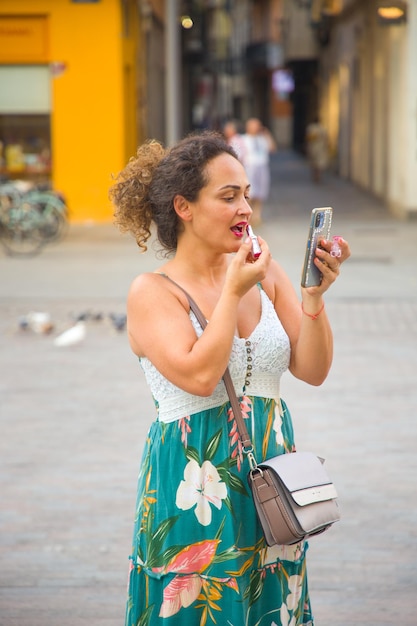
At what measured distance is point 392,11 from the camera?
2000 cm

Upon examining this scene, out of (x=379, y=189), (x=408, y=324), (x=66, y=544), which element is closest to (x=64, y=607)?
(x=66, y=544)

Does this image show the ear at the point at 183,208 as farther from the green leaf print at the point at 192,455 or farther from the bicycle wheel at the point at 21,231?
the bicycle wheel at the point at 21,231

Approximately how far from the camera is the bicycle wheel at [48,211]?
16875 mm

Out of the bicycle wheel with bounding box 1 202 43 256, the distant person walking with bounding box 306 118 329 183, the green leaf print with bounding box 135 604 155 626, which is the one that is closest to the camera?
the green leaf print with bounding box 135 604 155 626

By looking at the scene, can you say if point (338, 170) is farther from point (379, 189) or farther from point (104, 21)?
point (104, 21)

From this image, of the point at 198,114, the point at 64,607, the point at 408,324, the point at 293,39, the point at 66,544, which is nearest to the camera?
the point at 64,607

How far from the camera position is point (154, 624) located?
9.61 feet

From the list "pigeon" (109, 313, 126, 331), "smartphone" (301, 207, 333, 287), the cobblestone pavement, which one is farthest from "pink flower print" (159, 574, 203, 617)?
"pigeon" (109, 313, 126, 331)

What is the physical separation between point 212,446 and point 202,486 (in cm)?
10

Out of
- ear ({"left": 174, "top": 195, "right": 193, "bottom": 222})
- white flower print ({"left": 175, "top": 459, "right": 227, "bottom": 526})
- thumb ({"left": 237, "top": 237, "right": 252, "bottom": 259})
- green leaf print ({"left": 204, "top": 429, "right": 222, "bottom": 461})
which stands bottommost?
white flower print ({"left": 175, "top": 459, "right": 227, "bottom": 526})

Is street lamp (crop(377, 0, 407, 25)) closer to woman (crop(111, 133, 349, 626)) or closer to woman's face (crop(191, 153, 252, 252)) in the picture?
woman (crop(111, 133, 349, 626))

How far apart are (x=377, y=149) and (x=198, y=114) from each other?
17985 millimetres

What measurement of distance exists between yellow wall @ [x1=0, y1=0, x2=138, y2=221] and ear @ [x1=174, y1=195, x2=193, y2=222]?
17457 mm

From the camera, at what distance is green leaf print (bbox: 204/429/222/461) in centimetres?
285
